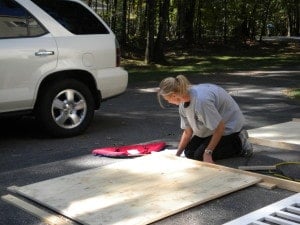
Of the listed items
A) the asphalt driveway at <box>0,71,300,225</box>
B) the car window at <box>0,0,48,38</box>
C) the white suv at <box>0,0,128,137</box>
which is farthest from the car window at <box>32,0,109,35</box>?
the asphalt driveway at <box>0,71,300,225</box>

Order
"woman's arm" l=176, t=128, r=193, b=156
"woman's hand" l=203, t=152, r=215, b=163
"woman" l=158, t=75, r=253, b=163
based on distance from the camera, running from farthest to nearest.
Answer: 1. "woman's arm" l=176, t=128, r=193, b=156
2. "woman's hand" l=203, t=152, r=215, b=163
3. "woman" l=158, t=75, r=253, b=163

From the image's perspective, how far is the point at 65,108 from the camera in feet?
22.0

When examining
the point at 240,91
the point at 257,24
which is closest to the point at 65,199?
the point at 240,91

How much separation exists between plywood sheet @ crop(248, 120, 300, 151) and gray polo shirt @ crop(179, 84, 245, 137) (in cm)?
80

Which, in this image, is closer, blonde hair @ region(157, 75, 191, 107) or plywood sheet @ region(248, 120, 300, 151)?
blonde hair @ region(157, 75, 191, 107)

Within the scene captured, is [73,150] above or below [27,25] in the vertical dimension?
below

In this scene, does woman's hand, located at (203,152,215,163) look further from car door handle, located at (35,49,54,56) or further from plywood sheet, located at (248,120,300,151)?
car door handle, located at (35,49,54,56)

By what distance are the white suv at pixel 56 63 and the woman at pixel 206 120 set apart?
1.94 m

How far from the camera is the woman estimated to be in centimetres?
480

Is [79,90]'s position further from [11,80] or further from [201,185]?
[201,185]

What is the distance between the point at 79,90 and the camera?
6.79m

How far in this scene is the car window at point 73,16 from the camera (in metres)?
6.70

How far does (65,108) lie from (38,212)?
9.35 ft

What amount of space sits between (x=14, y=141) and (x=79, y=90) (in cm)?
105
